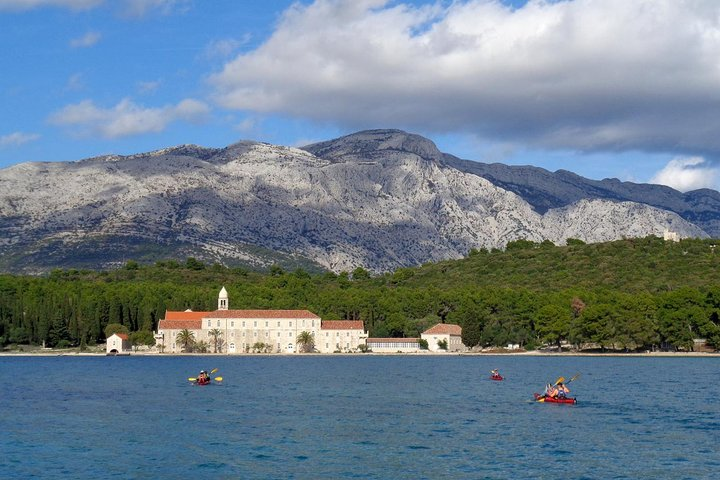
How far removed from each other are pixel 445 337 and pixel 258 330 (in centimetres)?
2757

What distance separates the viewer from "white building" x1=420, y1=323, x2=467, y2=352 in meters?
148

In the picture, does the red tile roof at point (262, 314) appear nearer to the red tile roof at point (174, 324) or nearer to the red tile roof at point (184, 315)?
the red tile roof at point (184, 315)

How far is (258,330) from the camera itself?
150500mm

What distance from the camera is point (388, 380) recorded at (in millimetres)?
89125

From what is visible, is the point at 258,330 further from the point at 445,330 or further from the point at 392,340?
the point at 445,330

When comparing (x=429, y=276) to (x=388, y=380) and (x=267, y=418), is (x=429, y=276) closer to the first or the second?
(x=388, y=380)

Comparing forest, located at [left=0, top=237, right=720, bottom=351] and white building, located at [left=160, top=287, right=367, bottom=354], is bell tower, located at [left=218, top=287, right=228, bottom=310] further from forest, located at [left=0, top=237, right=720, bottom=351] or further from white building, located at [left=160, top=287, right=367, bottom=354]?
forest, located at [left=0, top=237, right=720, bottom=351]

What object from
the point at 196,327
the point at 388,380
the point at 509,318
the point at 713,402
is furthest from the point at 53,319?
the point at 713,402

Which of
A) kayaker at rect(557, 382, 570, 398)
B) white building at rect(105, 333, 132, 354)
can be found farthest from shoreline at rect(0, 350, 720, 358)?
kayaker at rect(557, 382, 570, 398)

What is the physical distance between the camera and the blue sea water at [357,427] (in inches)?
1686

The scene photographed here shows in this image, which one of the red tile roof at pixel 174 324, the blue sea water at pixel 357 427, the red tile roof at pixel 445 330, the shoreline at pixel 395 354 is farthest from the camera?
the red tile roof at pixel 445 330

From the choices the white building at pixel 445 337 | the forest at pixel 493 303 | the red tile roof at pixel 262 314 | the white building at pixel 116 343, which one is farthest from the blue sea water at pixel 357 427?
the red tile roof at pixel 262 314

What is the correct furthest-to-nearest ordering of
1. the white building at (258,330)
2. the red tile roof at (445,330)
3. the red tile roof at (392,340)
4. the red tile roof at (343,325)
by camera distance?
1. the red tile roof at (392,340)
2. the red tile roof at (343,325)
3. the red tile roof at (445,330)
4. the white building at (258,330)

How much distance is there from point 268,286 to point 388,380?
3578 inches
